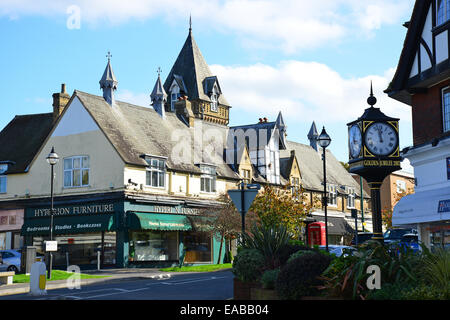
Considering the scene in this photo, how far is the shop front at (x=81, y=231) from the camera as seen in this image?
38.9 m

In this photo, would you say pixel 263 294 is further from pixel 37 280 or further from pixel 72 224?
pixel 72 224

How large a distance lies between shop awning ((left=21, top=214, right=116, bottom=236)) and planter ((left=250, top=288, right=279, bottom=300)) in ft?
83.7

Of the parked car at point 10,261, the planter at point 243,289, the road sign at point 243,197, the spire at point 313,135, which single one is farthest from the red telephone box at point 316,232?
the planter at point 243,289

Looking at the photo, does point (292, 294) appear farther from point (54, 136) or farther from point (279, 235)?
Result: point (54, 136)

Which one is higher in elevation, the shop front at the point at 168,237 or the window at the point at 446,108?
the window at the point at 446,108

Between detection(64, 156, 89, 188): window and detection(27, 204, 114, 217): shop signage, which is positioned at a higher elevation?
detection(64, 156, 89, 188): window

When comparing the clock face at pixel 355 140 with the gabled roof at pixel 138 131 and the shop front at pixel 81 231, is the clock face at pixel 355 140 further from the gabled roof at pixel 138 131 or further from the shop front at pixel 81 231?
the shop front at pixel 81 231

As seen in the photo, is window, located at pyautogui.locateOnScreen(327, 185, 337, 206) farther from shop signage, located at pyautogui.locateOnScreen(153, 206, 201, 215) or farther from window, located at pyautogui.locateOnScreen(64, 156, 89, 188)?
window, located at pyautogui.locateOnScreen(64, 156, 89, 188)

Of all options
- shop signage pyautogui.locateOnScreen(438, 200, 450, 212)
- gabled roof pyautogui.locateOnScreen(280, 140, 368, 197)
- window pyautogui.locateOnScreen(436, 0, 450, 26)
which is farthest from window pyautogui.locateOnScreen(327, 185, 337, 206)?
shop signage pyautogui.locateOnScreen(438, 200, 450, 212)

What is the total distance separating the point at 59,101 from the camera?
1768 inches

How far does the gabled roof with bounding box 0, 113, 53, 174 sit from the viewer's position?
44688 mm

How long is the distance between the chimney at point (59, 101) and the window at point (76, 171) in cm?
508
